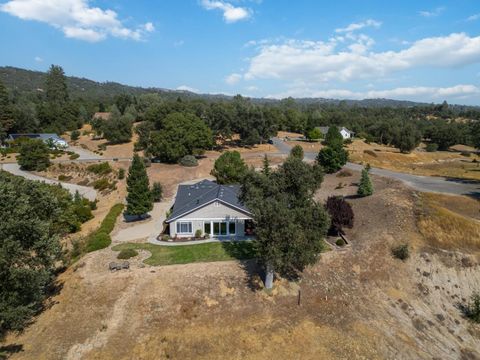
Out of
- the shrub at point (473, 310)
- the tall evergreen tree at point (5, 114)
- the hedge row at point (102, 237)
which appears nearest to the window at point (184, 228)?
the hedge row at point (102, 237)

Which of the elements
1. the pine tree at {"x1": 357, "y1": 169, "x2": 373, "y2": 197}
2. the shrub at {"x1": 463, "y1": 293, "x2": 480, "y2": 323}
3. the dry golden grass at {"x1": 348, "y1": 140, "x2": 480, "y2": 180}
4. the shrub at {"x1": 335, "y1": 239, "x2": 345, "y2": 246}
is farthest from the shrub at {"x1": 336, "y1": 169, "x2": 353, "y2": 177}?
the shrub at {"x1": 463, "y1": 293, "x2": 480, "y2": 323}

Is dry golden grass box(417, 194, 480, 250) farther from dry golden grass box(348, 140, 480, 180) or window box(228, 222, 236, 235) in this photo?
dry golden grass box(348, 140, 480, 180)

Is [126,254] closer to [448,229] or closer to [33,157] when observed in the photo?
[448,229]

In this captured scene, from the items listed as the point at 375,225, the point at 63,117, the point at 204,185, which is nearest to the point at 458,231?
the point at 375,225

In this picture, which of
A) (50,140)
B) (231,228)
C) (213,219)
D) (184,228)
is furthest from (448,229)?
(50,140)

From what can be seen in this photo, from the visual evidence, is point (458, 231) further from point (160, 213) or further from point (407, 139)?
point (407, 139)
